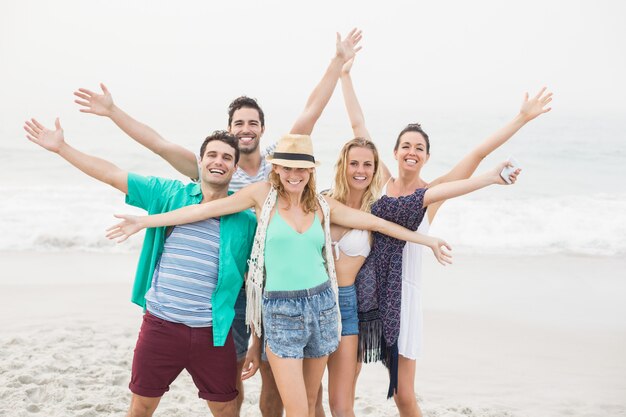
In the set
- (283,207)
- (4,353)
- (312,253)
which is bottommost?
(4,353)

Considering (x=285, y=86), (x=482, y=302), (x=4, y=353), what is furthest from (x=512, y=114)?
(x=4, y=353)

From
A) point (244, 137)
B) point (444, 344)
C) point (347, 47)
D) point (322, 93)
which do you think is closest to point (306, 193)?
point (244, 137)

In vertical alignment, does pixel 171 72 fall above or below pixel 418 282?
above

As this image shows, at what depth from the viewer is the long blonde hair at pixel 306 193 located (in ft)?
11.5

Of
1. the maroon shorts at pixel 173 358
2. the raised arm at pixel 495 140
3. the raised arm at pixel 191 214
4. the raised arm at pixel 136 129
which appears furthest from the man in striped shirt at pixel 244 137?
the raised arm at pixel 495 140

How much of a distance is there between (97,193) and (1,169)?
20.6ft

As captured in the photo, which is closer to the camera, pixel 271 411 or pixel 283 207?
pixel 283 207

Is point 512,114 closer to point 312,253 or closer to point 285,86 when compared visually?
point 285,86

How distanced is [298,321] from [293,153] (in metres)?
0.94

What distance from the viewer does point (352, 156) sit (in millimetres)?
3752

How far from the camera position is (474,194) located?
1627 centimetres

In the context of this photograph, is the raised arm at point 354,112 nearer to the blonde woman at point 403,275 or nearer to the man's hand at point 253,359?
the blonde woman at point 403,275

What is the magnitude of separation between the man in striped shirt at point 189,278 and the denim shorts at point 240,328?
218mm

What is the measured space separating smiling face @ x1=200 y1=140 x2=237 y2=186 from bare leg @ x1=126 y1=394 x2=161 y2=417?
4.37 feet
